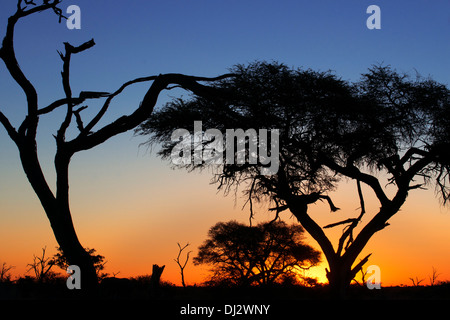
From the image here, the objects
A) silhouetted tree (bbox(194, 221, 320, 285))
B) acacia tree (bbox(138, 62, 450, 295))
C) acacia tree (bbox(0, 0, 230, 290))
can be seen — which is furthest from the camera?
silhouetted tree (bbox(194, 221, 320, 285))

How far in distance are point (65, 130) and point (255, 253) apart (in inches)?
717

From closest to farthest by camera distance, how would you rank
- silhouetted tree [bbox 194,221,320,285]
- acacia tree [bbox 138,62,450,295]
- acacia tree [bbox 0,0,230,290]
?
1. acacia tree [bbox 0,0,230,290]
2. acacia tree [bbox 138,62,450,295]
3. silhouetted tree [bbox 194,221,320,285]

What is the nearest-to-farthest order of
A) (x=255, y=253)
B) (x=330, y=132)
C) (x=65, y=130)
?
(x=65, y=130) → (x=330, y=132) → (x=255, y=253)

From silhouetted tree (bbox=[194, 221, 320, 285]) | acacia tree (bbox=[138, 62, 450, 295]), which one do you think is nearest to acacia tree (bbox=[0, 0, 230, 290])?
A: acacia tree (bbox=[138, 62, 450, 295])

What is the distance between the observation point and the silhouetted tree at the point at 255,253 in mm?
25953

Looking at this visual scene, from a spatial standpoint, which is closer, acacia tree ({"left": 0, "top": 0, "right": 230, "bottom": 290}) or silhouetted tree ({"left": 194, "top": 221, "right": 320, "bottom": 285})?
acacia tree ({"left": 0, "top": 0, "right": 230, "bottom": 290})

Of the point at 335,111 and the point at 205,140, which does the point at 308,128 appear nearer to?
the point at 335,111

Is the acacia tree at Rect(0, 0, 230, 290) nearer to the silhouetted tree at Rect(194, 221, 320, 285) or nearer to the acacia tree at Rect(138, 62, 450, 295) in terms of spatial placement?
the acacia tree at Rect(138, 62, 450, 295)

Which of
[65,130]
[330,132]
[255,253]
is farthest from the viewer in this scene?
[255,253]
